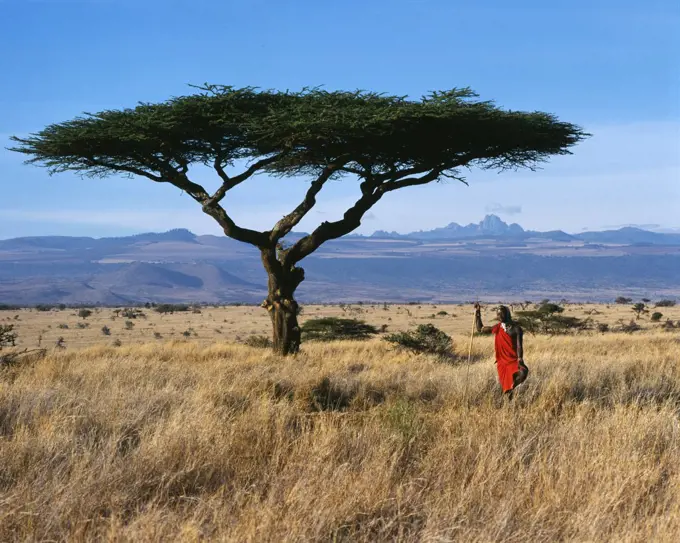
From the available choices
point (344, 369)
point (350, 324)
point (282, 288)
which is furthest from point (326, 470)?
point (350, 324)

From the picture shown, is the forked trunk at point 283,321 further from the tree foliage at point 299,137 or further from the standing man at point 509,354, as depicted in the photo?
the standing man at point 509,354

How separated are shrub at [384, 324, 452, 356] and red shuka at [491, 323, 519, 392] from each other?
9.38m

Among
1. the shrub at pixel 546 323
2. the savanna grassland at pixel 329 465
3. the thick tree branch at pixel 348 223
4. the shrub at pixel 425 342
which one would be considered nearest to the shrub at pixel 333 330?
the shrub at pixel 546 323

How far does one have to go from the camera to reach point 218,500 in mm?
5617

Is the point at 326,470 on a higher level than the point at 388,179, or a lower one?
lower

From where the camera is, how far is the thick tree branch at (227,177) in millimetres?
17859

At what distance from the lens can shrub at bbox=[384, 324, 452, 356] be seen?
20.3 m

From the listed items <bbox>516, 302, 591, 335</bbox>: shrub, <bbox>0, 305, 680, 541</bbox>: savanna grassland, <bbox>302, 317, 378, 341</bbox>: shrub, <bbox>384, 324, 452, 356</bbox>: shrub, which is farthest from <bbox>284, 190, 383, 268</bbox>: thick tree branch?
<bbox>516, 302, 591, 335</bbox>: shrub

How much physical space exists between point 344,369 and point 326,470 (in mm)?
8691

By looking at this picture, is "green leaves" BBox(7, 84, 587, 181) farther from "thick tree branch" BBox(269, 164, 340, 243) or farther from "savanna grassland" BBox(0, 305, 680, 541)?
"savanna grassland" BBox(0, 305, 680, 541)

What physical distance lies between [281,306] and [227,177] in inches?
137

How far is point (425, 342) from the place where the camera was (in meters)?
20.9

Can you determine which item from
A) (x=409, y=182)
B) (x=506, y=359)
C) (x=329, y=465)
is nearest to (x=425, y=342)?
(x=409, y=182)

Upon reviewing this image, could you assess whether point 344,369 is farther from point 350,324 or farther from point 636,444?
point 350,324
